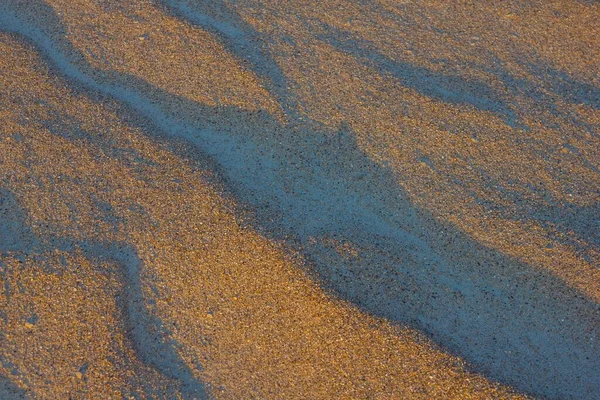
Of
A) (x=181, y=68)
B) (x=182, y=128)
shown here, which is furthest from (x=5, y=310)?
(x=181, y=68)

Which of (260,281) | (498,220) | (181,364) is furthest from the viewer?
(498,220)

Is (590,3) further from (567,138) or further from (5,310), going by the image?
(5,310)

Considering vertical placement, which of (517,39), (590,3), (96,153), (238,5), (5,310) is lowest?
(5,310)

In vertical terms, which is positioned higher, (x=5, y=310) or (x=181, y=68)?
(x=181, y=68)

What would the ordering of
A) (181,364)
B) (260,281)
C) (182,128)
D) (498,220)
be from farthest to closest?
(182,128)
(498,220)
(260,281)
(181,364)

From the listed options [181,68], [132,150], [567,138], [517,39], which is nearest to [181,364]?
[132,150]

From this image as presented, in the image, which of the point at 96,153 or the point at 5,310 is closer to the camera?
the point at 5,310
